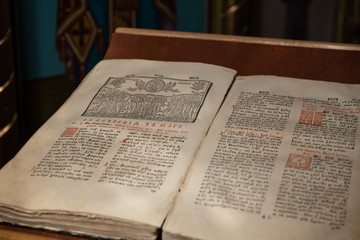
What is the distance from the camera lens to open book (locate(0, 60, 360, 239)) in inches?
41.8

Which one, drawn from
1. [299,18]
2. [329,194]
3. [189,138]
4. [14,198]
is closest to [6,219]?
[14,198]

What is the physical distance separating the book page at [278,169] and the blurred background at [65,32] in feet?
4.22

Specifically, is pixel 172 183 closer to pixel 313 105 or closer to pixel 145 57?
pixel 313 105

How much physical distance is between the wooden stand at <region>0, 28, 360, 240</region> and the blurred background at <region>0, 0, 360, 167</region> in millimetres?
811

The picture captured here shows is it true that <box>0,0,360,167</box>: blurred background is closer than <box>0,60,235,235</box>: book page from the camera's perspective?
No

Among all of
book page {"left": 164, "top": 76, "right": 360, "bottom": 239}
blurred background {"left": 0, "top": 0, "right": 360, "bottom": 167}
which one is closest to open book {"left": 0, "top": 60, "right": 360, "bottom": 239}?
book page {"left": 164, "top": 76, "right": 360, "bottom": 239}

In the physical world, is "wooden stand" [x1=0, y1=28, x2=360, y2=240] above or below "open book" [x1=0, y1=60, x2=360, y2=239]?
above

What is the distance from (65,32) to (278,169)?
5.55 feet

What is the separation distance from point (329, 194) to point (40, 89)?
177 centimetres

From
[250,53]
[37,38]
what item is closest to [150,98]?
[250,53]

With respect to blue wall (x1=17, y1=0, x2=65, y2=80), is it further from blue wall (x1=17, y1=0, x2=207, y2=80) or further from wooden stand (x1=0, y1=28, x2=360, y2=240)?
wooden stand (x1=0, y1=28, x2=360, y2=240)

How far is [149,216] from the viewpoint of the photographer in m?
1.06

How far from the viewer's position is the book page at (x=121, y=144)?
3.67 ft

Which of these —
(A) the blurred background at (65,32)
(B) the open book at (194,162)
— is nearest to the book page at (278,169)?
(B) the open book at (194,162)
